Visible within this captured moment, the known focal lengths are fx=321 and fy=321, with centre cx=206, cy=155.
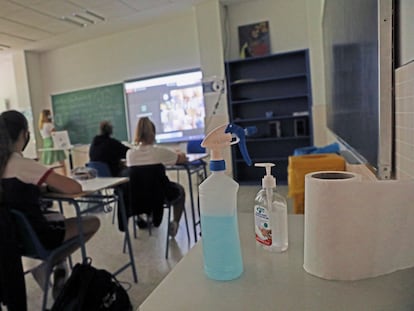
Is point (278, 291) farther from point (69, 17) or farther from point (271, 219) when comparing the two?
point (69, 17)

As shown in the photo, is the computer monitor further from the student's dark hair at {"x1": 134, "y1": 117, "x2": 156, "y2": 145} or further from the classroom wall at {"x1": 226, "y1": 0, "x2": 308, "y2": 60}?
the student's dark hair at {"x1": 134, "y1": 117, "x2": 156, "y2": 145}

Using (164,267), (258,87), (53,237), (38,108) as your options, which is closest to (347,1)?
(53,237)

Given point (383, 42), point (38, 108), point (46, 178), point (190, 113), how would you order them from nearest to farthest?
point (383, 42) < point (46, 178) < point (190, 113) < point (38, 108)

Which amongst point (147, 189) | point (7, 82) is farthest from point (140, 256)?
point (7, 82)

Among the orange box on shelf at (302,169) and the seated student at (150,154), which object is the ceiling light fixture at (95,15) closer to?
the seated student at (150,154)

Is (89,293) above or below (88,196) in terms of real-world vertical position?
below

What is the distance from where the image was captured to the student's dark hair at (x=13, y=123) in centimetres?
177

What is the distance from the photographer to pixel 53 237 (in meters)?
1.80

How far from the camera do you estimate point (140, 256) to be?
2.72 m

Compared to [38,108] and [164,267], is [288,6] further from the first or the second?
[38,108]

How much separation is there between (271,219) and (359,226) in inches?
8.8

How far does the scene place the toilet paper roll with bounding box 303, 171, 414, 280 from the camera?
58 centimetres

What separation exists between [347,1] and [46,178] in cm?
176

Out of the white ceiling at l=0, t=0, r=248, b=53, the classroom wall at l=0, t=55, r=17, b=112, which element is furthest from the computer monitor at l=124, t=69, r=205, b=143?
the classroom wall at l=0, t=55, r=17, b=112
